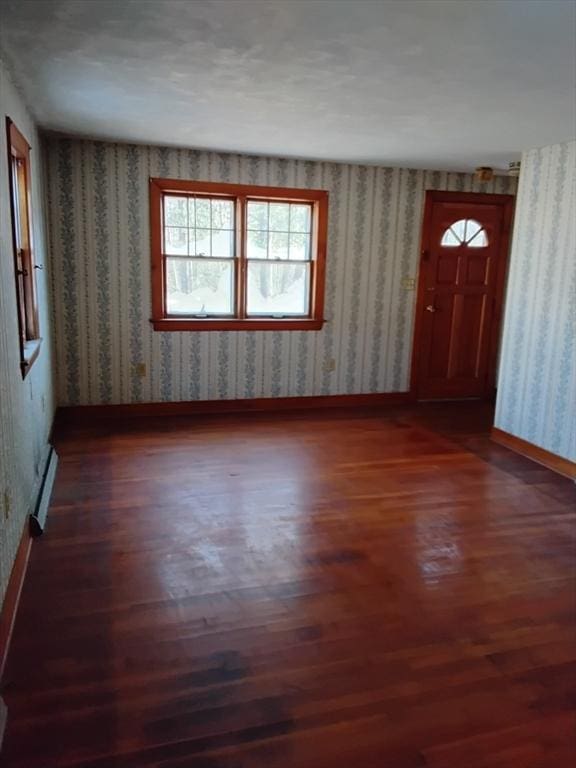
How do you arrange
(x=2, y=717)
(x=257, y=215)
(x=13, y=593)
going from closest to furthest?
(x=2, y=717)
(x=13, y=593)
(x=257, y=215)

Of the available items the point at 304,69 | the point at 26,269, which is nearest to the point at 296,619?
the point at 304,69

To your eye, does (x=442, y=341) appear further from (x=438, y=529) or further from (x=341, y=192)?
(x=438, y=529)

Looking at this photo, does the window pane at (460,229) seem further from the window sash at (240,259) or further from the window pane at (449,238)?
the window sash at (240,259)

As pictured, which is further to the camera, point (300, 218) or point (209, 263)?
point (300, 218)

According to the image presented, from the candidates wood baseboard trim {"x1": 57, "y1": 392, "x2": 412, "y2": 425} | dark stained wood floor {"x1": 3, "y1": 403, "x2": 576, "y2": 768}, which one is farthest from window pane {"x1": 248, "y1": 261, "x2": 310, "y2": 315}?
dark stained wood floor {"x1": 3, "y1": 403, "x2": 576, "y2": 768}

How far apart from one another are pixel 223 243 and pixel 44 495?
285 cm

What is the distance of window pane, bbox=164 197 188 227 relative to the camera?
511 centimetres

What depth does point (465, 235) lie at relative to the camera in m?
5.94

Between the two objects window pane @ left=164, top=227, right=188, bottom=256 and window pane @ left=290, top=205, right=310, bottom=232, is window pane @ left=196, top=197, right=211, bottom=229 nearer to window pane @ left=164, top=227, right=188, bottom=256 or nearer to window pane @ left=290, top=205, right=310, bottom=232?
window pane @ left=164, top=227, right=188, bottom=256

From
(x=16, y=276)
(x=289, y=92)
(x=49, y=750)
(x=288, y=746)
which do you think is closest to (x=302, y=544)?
(x=288, y=746)

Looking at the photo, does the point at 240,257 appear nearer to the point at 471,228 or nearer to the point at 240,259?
the point at 240,259

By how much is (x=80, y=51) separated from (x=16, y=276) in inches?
44.4

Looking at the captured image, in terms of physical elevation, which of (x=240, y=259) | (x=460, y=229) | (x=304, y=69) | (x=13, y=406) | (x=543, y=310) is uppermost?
(x=304, y=69)

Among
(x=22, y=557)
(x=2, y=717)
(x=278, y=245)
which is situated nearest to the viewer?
(x=2, y=717)
